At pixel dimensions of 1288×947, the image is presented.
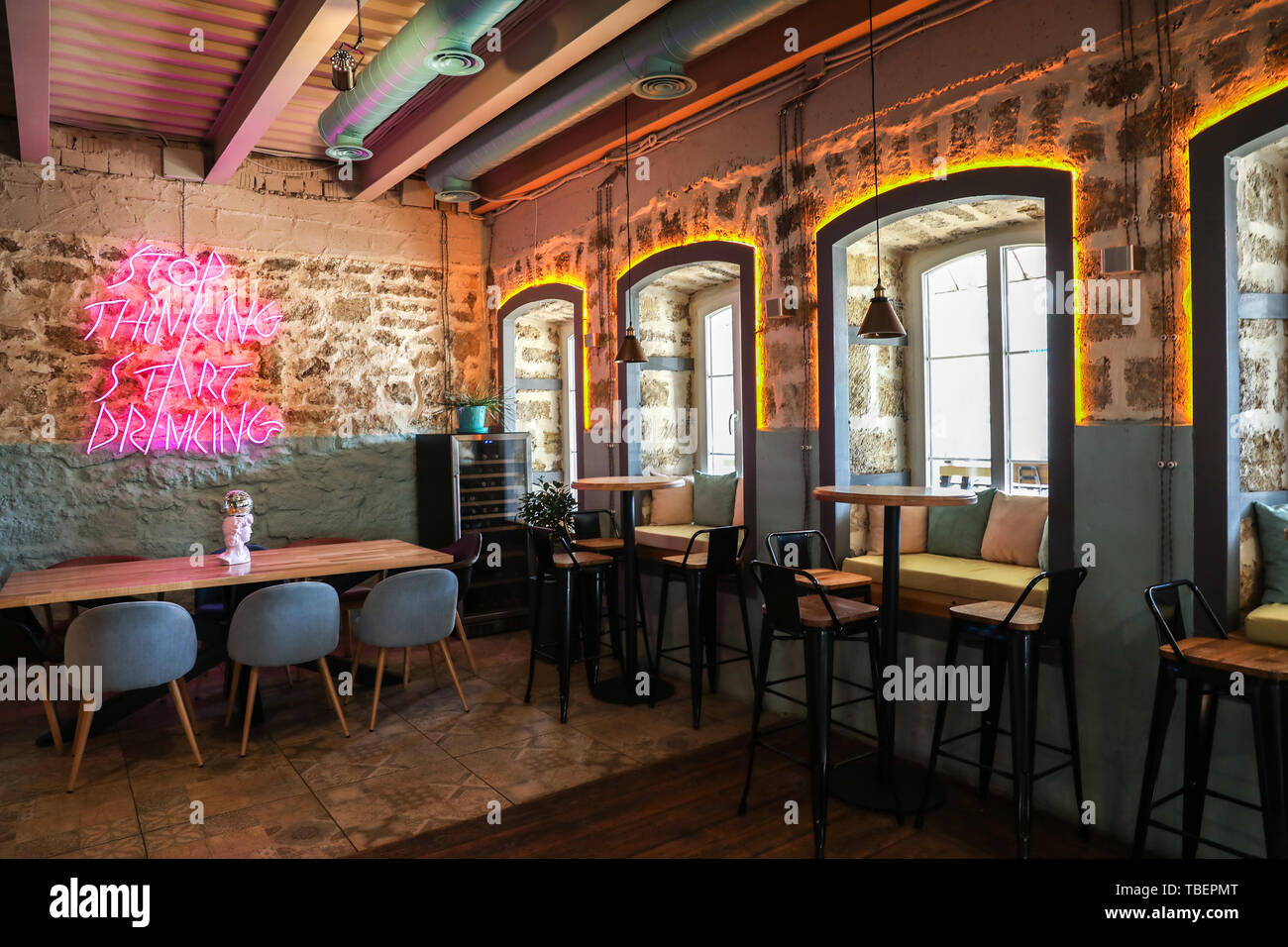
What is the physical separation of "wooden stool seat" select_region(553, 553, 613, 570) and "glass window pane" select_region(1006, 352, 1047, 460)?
94.8 inches

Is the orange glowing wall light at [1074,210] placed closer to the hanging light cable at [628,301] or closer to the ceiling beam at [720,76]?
the ceiling beam at [720,76]

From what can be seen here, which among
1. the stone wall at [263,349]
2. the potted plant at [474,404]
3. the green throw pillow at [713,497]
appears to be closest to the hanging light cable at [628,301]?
the green throw pillow at [713,497]

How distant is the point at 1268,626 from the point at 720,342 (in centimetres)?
438

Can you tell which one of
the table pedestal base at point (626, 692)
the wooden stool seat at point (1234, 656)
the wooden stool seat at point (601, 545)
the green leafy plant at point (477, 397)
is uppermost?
the green leafy plant at point (477, 397)

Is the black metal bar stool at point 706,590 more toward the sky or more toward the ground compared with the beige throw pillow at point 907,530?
more toward the ground

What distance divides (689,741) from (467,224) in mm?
5261

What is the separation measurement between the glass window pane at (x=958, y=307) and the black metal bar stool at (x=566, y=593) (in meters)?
2.42

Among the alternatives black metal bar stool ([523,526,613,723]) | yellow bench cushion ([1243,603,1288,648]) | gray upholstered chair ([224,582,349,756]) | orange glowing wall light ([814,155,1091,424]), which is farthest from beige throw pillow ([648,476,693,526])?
yellow bench cushion ([1243,603,1288,648])

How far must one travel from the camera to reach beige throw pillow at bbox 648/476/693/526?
20.8 ft

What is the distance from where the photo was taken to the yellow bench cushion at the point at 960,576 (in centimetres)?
389

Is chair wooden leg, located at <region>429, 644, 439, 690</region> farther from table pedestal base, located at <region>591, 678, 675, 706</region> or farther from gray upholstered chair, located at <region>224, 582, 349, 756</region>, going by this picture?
table pedestal base, located at <region>591, 678, 675, 706</region>

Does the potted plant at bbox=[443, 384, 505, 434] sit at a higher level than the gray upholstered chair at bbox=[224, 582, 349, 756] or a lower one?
higher

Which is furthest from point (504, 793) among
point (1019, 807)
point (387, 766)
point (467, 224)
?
point (467, 224)
